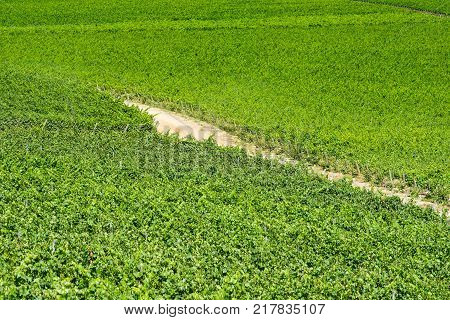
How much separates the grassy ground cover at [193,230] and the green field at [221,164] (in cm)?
5

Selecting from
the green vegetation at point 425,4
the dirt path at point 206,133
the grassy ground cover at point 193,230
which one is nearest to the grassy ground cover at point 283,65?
the dirt path at point 206,133

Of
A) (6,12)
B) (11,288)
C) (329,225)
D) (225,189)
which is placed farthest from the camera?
(6,12)

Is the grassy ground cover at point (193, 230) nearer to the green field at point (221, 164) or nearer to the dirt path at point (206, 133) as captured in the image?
the green field at point (221, 164)

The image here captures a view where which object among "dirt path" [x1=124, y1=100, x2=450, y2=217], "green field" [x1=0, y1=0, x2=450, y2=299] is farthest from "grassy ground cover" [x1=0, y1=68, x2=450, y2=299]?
"dirt path" [x1=124, y1=100, x2=450, y2=217]

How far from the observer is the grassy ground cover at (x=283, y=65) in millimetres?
21453

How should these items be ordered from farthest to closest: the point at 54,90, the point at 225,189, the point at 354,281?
the point at 54,90
the point at 225,189
the point at 354,281

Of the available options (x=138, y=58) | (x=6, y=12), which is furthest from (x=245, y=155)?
(x=6, y=12)

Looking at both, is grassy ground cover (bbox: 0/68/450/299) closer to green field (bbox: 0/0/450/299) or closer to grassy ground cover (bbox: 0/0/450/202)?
green field (bbox: 0/0/450/299)

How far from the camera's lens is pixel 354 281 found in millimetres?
10750

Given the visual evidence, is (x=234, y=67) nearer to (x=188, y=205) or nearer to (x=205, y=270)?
(x=188, y=205)

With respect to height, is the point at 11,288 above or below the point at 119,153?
above

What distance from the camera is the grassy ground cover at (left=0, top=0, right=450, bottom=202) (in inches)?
845

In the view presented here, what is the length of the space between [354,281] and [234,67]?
2363 centimetres

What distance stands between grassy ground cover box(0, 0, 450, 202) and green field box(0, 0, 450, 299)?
0.13 meters
